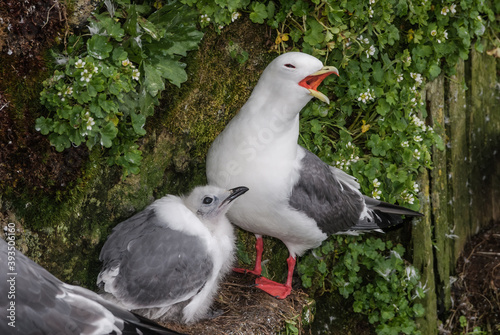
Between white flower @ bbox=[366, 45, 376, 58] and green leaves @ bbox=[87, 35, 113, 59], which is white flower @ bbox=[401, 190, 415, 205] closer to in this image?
white flower @ bbox=[366, 45, 376, 58]

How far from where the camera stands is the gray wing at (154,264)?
10.5ft

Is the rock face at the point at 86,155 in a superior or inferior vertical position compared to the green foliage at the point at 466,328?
→ superior

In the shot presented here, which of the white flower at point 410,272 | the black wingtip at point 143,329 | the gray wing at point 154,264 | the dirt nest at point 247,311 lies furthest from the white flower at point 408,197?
the black wingtip at point 143,329

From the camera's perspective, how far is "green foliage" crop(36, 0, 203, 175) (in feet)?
10.00

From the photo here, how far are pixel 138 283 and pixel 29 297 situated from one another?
75 centimetres

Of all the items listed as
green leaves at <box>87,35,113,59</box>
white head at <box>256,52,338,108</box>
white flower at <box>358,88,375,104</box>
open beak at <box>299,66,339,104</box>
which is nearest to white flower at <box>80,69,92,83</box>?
green leaves at <box>87,35,113,59</box>

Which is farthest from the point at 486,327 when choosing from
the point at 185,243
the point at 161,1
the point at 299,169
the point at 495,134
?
the point at 161,1

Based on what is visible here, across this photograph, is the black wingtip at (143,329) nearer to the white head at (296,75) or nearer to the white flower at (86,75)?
the white flower at (86,75)

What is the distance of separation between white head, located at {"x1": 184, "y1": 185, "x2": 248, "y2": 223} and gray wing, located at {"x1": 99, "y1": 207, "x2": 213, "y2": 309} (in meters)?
0.22

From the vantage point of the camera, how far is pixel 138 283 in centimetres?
319

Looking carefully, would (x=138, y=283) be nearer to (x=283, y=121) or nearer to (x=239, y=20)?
(x=283, y=121)

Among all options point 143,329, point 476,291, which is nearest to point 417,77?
point 476,291

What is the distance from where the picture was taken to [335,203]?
154 inches

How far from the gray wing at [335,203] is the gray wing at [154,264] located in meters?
0.75
